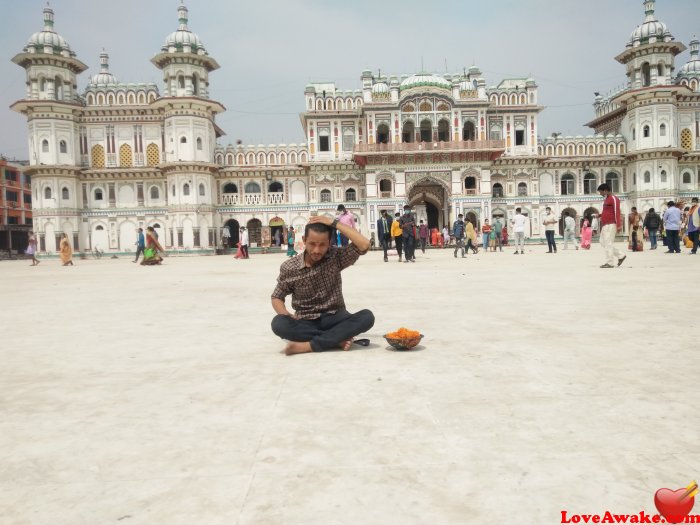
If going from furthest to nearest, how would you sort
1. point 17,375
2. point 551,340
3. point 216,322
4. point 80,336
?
1. point 216,322
2. point 80,336
3. point 551,340
4. point 17,375

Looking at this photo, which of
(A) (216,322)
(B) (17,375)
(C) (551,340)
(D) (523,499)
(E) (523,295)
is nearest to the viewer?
(D) (523,499)

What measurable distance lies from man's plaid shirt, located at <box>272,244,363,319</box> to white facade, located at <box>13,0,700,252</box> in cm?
2832

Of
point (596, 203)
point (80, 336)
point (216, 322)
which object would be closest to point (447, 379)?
point (216, 322)

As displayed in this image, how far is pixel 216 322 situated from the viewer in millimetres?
5070

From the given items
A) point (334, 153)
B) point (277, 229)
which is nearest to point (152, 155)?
point (277, 229)

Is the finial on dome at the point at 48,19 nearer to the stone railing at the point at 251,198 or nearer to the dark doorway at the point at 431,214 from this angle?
the stone railing at the point at 251,198

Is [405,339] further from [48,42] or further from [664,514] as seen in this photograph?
[48,42]

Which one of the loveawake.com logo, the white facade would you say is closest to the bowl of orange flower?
the loveawake.com logo

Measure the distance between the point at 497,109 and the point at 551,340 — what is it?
32785 millimetres

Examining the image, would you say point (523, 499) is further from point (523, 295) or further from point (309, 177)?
point (309, 177)

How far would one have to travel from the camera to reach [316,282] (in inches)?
154

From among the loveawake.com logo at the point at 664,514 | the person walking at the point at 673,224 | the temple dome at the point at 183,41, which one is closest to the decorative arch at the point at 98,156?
the temple dome at the point at 183,41

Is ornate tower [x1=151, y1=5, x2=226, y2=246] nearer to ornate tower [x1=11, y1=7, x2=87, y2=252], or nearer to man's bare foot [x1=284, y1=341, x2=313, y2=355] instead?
ornate tower [x1=11, y1=7, x2=87, y2=252]

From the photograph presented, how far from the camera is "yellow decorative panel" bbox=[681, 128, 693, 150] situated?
3441 centimetres
